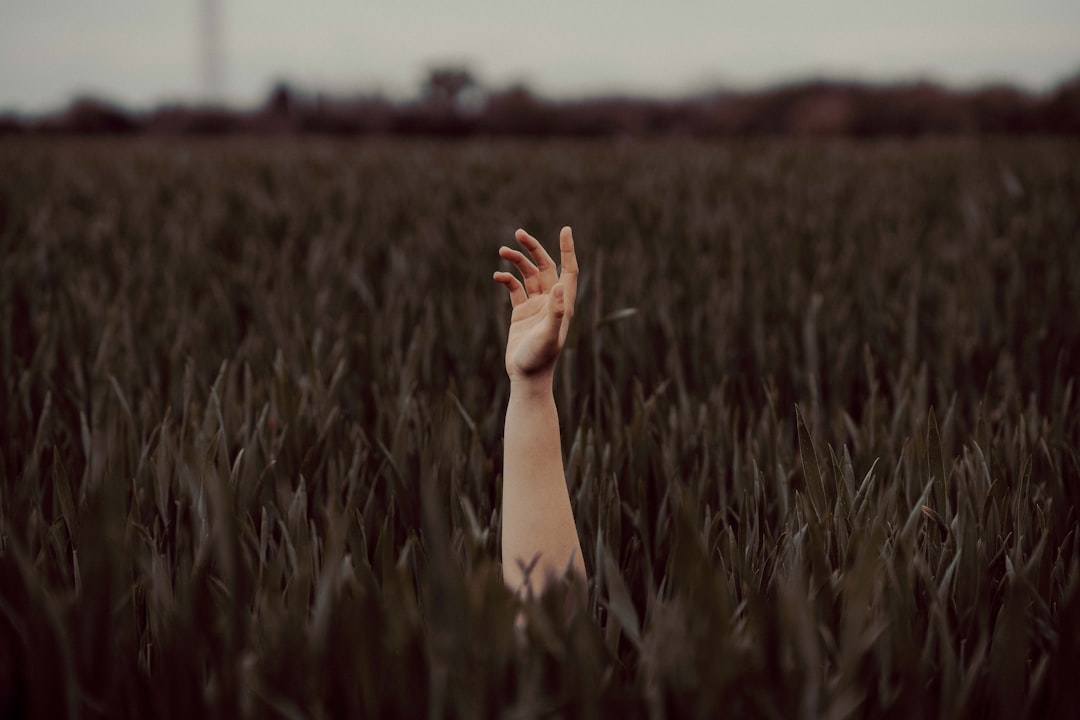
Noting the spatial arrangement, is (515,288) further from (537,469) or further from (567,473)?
(567,473)

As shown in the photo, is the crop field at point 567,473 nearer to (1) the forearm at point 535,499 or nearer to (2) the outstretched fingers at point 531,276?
(1) the forearm at point 535,499

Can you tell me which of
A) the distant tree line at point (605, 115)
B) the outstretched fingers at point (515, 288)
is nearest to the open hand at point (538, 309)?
the outstretched fingers at point (515, 288)

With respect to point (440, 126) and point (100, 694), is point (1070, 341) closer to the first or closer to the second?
point (100, 694)

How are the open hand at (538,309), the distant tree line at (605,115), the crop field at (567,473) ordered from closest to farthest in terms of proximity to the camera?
the crop field at (567,473) < the open hand at (538,309) < the distant tree line at (605,115)

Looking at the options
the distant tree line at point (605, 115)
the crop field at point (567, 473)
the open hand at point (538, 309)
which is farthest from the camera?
the distant tree line at point (605, 115)

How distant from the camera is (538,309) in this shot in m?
0.66

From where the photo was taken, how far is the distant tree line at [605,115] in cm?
1206

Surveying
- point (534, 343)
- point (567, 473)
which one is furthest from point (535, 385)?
point (567, 473)

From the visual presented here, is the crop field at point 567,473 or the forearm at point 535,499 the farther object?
the forearm at point 535,499

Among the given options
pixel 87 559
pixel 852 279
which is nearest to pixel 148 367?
pixel 87 559

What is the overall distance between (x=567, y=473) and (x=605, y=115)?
13.6 meters

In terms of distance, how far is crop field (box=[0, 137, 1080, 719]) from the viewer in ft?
1.61

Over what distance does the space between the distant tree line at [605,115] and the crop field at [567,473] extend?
10.4 metres

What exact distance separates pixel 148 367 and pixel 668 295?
0.94 metres
